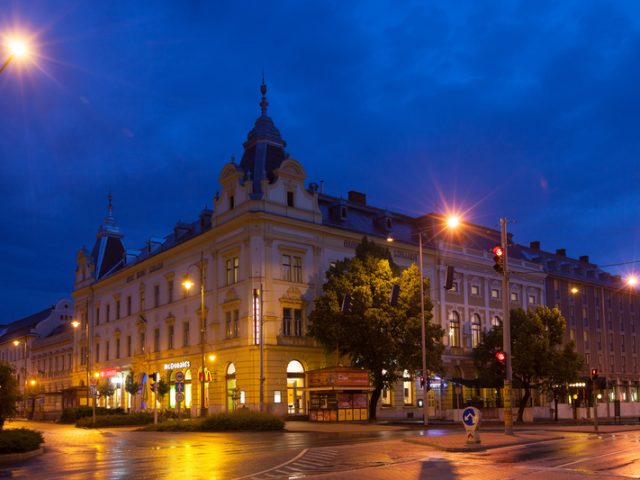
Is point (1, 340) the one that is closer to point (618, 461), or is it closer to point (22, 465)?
point (22, 465)

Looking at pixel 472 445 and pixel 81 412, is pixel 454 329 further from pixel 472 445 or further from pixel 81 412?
pixel 472 445

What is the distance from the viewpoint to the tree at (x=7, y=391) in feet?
91.4

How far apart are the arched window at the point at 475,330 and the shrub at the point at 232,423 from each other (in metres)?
33.0

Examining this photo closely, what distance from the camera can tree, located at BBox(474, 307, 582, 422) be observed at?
5653cm

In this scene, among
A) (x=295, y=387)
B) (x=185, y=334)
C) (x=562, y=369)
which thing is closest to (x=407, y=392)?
(x=295, y=387)

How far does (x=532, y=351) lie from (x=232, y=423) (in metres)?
26.5

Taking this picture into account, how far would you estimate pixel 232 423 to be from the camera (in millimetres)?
40094

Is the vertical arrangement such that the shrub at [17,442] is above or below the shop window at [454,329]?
below

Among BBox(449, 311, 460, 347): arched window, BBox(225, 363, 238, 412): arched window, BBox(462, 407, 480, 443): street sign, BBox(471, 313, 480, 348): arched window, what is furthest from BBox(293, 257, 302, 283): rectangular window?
BBox(462, 407, 480, 443): street sign

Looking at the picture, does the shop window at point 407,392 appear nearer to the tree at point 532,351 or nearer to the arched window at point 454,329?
the tree at point 532,351

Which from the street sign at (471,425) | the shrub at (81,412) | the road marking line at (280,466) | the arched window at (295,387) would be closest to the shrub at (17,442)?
the road marking line at (280,466)

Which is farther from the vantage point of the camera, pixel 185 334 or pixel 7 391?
pixel 185 334

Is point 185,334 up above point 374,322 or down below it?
below

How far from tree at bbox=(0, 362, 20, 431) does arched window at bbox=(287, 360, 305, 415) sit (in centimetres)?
2680
